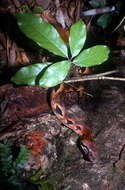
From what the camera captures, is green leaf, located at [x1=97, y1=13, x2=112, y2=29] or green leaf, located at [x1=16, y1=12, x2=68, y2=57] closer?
green leaf, located at [x1=16, y1=12, x2=68, y2=57]

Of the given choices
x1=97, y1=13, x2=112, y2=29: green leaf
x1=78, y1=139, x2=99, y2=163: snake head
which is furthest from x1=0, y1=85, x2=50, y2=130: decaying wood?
x1=97, y1=13, x2=112, y2=29: green leaf

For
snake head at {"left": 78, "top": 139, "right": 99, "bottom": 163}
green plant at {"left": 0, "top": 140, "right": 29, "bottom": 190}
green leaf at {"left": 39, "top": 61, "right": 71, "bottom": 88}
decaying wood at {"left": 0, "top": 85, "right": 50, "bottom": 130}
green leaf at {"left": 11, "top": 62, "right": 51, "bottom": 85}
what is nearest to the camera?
green leaf at {"left": 39, "top": 61, "right": 71, "bottom": 88}

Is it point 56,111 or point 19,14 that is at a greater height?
point 19,14

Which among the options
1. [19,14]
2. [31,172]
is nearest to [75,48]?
[19,14]

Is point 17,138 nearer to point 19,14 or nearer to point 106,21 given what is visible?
point 19,14

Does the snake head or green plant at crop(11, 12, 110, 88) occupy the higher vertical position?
green plant at crop(11, 12, 110, 88)

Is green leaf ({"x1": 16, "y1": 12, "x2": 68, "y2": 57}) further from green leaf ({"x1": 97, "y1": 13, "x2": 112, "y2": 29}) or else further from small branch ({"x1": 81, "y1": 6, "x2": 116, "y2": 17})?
small branch ({"x1": 81, "y1": 6, "x2": 116, "y2": 17})
